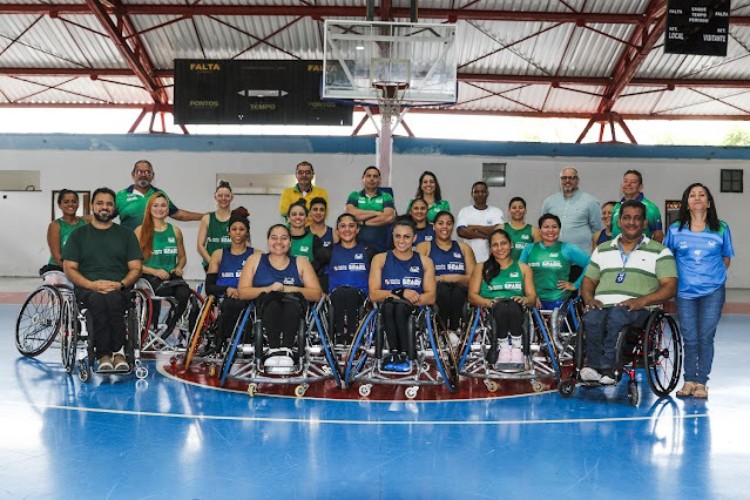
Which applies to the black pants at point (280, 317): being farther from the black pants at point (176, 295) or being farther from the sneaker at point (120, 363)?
the black pants at point (176, 295)

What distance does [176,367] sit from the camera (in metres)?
4.62

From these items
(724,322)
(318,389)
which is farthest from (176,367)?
(724,322)

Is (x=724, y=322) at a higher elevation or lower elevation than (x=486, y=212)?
lower

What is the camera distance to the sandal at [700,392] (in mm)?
3922

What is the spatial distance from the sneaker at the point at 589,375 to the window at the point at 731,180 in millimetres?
8070

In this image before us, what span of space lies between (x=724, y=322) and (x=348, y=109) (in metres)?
5.32

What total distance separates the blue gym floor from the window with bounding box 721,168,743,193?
→ 7.32m

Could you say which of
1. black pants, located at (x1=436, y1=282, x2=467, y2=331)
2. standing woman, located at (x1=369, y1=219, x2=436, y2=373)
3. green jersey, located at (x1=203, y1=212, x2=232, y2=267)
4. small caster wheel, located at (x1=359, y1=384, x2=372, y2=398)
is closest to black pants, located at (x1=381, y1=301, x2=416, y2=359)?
standing woman, located at (x1=369, y1=219, x2=436, y2=373)

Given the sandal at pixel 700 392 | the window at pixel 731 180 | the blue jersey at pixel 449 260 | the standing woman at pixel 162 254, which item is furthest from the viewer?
the window at pixel 731 180

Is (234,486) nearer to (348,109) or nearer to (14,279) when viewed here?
(348,109)

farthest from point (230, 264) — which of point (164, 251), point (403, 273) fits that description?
point (403, 273)

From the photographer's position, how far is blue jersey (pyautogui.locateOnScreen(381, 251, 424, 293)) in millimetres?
4129

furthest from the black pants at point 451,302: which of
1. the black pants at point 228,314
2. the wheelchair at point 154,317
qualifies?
the wheelchair at point 154,317

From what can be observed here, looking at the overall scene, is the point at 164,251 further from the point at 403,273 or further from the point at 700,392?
the point at 700,392
